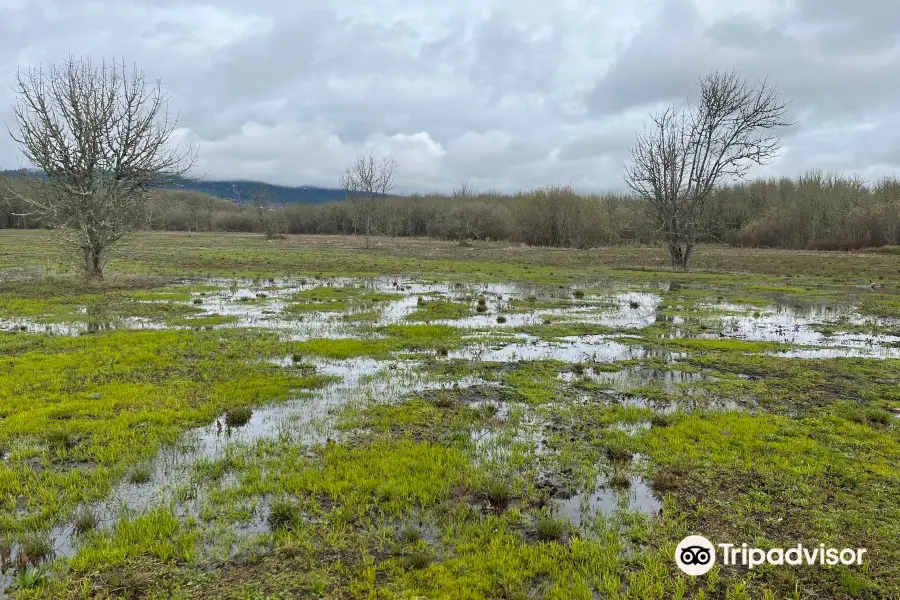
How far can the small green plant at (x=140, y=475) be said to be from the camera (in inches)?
210

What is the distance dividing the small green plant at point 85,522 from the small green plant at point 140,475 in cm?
63

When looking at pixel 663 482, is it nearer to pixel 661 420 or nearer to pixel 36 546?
pixel 661 420

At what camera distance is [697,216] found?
33969 millimetres

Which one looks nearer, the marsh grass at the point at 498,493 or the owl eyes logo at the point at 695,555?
the owl eyes logo at the point at 695,555

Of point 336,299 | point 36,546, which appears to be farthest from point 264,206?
point 36,546

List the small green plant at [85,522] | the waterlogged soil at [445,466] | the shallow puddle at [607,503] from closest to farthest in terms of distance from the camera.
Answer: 1. the waterlogged soil at [445,466]
2. the small green plant at [85,522]
3. the shallow puddle at [607,503]

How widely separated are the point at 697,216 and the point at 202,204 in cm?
11523

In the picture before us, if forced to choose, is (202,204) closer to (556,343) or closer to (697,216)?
(697,216)

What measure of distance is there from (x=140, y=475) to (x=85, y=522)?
0.89 metres

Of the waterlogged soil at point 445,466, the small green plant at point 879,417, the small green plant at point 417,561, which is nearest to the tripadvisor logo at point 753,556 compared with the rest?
Answer: the waterlogged soil at point 445,466

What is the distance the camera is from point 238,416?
7121 mm

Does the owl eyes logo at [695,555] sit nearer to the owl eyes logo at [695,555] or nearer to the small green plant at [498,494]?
the owl eyes logo at [695,555]

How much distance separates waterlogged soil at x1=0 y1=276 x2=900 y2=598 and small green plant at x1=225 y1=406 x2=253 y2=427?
4cm

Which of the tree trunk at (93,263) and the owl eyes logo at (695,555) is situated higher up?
the tree trunk at (93,263)
